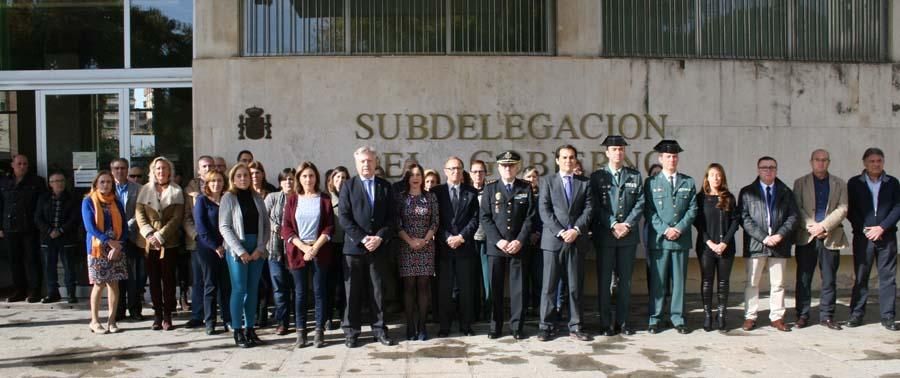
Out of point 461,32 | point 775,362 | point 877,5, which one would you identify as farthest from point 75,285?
point 877,5

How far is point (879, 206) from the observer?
25.1 feet

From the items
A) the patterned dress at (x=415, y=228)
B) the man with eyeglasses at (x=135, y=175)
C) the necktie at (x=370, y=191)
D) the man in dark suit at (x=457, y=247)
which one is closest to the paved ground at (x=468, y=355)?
the man in dark suit at (x=457, y=247)

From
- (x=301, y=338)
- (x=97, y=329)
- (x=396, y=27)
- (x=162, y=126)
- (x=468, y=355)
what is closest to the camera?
(x=468, y=355)

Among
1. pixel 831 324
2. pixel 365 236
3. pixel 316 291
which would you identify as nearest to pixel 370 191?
pixel 365 236

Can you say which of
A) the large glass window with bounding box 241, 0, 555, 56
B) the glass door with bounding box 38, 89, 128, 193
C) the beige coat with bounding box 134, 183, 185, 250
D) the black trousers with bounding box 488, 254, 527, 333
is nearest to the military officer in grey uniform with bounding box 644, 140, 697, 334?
the black trousers with bounding box 488, 254, 527, 333

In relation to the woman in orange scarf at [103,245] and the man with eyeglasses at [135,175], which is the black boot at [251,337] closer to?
the woman in orange scarf at [103,245]

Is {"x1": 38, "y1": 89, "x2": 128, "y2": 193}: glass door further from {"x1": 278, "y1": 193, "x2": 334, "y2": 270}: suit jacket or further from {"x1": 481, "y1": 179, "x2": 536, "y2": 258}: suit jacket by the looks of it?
{"x1": 481, "y1": 179, "x2": 536, "y2": 258}: suit jacket

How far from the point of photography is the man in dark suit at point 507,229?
7.21 m

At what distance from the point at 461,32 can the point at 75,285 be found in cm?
582

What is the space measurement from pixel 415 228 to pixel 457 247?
461 mm

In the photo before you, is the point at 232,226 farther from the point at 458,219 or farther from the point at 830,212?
the point at 830,212

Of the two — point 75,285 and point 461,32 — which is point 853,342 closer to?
point 461,32

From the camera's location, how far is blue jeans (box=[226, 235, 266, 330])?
688 centimetres

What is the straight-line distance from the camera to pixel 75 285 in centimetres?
918
